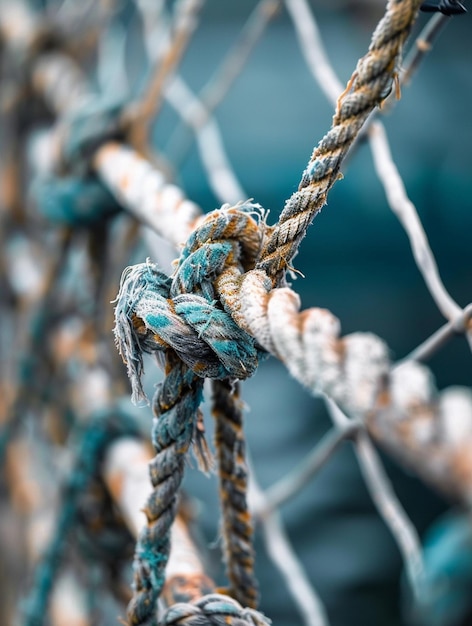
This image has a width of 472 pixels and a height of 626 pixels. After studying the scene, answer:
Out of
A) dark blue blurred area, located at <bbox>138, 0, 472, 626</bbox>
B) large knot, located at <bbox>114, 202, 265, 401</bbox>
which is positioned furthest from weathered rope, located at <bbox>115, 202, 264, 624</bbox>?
dark blue blurred area, located at <bbox>138, 0, 472, 626</bbox>

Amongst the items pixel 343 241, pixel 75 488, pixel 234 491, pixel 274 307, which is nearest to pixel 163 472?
pixel 234 491

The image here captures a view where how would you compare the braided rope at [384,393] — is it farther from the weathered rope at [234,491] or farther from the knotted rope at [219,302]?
the weathered rope at [234,491]

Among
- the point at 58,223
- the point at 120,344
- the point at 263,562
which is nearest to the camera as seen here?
the point at 120,344

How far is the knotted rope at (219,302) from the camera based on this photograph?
395 millimetres

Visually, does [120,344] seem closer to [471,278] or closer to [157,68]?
[157,68]

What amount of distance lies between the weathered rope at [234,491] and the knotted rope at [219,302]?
39 mm

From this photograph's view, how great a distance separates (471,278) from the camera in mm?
1826

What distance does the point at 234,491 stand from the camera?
1.77ft

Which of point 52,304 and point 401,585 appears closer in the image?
point 52,304

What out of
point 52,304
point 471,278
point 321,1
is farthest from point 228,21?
point 52,304

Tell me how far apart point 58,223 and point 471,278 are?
3.92 feet

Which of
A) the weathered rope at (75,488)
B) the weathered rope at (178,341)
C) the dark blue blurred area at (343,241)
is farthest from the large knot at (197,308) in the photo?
the dark blue blurred area at (343,241)

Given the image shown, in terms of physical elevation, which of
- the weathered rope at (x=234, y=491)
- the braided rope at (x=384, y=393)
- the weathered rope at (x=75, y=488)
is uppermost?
the weathered rope at (x=75, y=488)

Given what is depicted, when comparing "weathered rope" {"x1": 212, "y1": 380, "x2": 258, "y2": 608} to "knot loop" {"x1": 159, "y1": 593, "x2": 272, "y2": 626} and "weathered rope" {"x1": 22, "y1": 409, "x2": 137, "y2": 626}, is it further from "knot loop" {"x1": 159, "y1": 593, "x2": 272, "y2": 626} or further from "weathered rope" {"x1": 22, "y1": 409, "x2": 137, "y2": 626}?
"weathered rope" {"x1": 22, "y1": 409, "x2": 137, "y2": 626}
